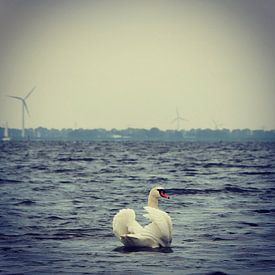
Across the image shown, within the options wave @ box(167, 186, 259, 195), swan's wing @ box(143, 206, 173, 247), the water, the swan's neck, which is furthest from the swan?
wave @ box(167, 186, 259, 195)

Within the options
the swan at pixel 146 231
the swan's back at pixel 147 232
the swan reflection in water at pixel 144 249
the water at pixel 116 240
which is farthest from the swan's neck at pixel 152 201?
the swan reflection in water at pixel 144 249

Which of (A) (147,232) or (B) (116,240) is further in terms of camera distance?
(B) (116,240)

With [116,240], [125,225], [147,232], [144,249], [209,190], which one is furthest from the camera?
[209,190]

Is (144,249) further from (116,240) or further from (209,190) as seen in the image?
(209,190)

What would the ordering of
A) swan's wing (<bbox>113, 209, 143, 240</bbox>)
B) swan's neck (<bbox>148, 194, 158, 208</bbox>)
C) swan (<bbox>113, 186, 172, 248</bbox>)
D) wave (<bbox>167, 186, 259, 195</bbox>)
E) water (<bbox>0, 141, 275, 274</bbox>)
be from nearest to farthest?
water (<bbox>0, 141, 275, 274</bbox>)
swan (<bbox>113, 186, 172, 248</bbox>)
swan's wing (<bbox>113, 209, 143, 240</bbox>)
swan's neck (<bbox>148, 194, 158, 208</bbox>)
wave (<bbox>167, 186, 259, 195</bbox>)

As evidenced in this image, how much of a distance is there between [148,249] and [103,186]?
20454 mm

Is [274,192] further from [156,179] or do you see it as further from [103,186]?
[156,179]

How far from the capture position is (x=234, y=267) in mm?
14430

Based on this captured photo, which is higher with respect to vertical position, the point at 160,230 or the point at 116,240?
the point at 160,230

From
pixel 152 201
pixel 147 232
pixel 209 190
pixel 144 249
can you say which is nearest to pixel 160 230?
pixel 147 232

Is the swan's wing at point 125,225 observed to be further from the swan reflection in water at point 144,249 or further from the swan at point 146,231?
the swan reflection in water at point 144,249

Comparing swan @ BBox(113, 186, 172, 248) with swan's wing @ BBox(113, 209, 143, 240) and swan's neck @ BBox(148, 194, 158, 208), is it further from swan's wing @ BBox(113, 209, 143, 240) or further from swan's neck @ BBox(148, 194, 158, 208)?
swan's neck @ BBox(148, 194, 158, 208)

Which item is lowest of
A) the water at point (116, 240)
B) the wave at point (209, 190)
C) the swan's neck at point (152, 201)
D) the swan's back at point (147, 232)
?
the wave at point (209, 190)

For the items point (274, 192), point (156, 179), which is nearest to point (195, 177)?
point (156, 179)
